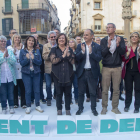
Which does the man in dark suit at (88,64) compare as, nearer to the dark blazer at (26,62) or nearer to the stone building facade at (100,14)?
the dark blazer at (26,62)

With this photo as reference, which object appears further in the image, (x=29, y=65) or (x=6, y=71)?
(x=29, y=65)

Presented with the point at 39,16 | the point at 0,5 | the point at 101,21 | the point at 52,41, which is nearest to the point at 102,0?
the point at 101,21

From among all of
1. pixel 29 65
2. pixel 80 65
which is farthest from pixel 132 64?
pixel 29 65

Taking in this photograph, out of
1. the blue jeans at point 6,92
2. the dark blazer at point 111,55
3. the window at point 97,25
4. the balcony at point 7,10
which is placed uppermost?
the balcony at point 7,10

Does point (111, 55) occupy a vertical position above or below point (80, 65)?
above

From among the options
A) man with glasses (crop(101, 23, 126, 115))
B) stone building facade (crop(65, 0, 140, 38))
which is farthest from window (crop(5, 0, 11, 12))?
man with glasses (crop(101, 23, 126, 115))

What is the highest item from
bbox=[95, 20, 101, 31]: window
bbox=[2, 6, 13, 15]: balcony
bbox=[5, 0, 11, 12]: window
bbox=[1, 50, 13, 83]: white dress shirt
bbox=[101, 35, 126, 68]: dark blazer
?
bbox=[5, 0, 11, 12]: window

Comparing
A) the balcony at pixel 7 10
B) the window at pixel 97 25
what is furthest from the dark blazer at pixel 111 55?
the balcony at pixel 7 10

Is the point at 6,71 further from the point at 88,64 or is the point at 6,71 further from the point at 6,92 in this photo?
the point at 88,64

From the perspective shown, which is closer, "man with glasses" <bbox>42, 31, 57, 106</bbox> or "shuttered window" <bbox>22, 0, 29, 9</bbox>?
"man with glasses" <bbox>42, 31, 57, 106</bbox>

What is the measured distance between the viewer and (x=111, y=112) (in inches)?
145

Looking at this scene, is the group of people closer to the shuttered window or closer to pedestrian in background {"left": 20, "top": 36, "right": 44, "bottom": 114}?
pedestrian in background {"left": 20, "top": 36, "right": 44, "bottom": 114}

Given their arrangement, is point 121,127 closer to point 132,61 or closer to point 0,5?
point 132,61

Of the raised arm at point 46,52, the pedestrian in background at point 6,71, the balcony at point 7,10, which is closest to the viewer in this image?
the pedestrian in background at point 6,71
